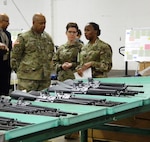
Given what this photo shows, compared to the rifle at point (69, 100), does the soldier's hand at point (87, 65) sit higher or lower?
higher

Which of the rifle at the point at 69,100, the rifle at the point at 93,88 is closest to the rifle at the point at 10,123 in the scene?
the rifle at the point at 69,100

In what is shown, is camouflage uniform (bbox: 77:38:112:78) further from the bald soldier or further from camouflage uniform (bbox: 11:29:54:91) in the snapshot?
the bald soldier

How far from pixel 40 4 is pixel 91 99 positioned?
25.2 ft

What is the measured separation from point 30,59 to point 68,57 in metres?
0.61

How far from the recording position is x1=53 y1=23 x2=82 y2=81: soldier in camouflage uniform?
4574mm

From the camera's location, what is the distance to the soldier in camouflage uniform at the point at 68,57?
4.57 m

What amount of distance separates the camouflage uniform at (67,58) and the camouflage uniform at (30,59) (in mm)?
400

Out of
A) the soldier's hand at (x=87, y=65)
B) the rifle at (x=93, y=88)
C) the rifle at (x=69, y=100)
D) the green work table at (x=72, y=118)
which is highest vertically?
the soldier's hand at (x=87, y=65)

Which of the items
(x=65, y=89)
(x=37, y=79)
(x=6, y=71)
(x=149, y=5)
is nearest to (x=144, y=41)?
(x=149, y=5)

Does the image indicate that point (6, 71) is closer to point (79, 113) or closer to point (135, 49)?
point (135, 49)

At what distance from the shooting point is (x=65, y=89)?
9.90 feet

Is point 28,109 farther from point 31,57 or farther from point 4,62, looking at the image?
point 4,62

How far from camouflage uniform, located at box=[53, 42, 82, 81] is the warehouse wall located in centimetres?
399

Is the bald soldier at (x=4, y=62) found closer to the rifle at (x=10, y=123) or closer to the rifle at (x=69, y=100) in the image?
the rifle at (x=69, y=100)
